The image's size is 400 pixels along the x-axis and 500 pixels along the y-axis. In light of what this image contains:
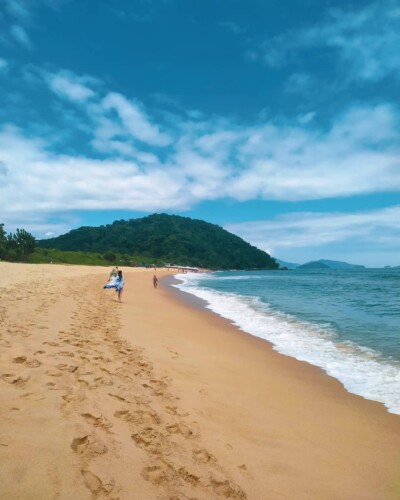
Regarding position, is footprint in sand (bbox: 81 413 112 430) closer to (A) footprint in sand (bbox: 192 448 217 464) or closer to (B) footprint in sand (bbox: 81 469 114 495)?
(B) footprint in sand (bbox: 81 469 114 495)

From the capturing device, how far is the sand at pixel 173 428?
3.33 meters

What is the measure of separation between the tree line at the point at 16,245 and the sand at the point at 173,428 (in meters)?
69.6

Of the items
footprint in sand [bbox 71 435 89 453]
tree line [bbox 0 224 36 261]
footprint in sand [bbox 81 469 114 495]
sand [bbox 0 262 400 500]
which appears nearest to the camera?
footprint in sand [bbox 81 469 114 495]

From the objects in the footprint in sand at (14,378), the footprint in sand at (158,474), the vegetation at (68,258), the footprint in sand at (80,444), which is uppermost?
the vegetation at (68,258)

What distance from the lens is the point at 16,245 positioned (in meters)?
70.2

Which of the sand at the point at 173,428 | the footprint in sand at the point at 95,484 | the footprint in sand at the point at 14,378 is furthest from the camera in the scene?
the footprint in sand at the point at 14,378

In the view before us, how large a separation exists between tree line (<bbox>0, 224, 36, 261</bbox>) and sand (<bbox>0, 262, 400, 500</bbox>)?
6955 centimetres

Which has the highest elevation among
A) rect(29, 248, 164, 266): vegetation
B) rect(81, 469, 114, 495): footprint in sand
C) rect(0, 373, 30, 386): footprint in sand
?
rect(29, 248, 164, 266): vegetation

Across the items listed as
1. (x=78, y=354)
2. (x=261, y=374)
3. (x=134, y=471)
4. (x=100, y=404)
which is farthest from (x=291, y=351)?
(x=134, y=471)

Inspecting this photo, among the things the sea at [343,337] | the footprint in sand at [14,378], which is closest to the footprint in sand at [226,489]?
the footprint in sand at [14,378]

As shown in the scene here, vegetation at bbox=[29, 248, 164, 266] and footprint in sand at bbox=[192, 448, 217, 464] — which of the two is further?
vegetation at bbox=[29, 248, 164, 266]

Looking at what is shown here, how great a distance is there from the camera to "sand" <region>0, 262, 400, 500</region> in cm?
333

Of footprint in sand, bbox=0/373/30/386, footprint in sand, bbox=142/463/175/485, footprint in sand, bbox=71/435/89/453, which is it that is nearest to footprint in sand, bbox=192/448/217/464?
footprint in sand, bbox=142/463/175/485

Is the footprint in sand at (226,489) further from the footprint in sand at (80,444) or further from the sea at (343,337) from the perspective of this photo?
the sea at (343,337)
